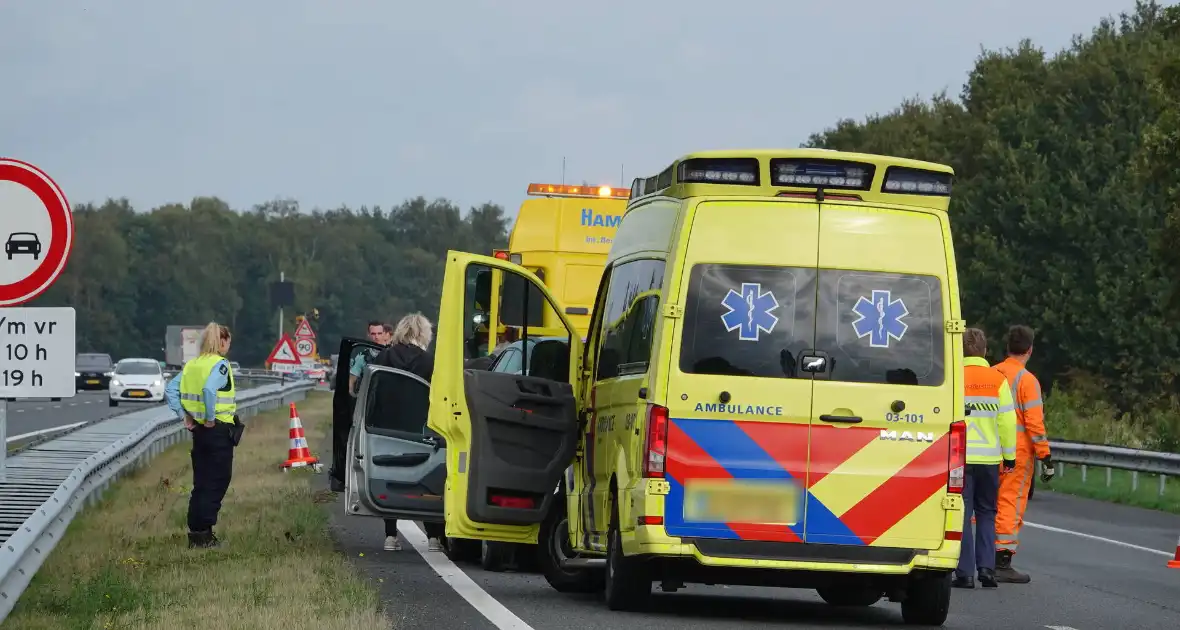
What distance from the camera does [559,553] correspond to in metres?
12.4

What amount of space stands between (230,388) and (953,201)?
46.9 m

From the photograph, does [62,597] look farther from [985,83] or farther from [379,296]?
[379,296]

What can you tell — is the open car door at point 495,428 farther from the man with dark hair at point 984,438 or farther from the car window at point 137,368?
the car window at point 137,368

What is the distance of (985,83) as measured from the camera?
200 feet

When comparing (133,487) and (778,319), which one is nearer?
(778,319)

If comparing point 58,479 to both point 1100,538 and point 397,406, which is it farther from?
point 1100,538

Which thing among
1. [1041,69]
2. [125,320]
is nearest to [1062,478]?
[1041,69]

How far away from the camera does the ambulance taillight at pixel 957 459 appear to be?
1030 cm

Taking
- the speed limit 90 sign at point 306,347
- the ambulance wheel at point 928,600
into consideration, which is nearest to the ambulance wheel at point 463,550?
the ambulance wheel at point 928,600

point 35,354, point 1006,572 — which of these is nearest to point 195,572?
point 35,354

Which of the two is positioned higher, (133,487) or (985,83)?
(985,83)

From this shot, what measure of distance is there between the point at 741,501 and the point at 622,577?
3.25 ft

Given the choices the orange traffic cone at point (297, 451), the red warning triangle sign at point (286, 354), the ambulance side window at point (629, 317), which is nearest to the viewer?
the ambulance side window at point (629, 317)

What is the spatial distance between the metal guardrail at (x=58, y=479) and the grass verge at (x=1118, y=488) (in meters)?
11.6
